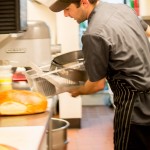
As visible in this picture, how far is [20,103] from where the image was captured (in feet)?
4.92

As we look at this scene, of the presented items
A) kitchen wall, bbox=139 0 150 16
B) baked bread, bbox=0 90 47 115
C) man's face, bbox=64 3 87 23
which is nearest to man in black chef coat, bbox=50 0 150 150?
man's face, bbox=64 3 87 23

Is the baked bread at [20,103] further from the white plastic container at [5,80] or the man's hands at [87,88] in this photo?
the man's hands at [87,88]

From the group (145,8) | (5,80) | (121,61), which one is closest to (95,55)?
(121,61)

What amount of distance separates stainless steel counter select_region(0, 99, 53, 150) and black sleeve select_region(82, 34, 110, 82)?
289 millimetres

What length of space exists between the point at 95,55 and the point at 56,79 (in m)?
0.24

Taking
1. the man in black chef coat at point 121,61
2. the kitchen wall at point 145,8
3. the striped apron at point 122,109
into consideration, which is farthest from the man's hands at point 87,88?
the kitchen wall at point 145,8

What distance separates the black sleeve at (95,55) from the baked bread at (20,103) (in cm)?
28

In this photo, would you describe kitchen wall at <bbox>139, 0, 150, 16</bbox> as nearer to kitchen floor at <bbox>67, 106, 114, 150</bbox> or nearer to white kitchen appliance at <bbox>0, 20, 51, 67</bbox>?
kitchen floor at <bbox>67, 106, 114, 150</bbox>

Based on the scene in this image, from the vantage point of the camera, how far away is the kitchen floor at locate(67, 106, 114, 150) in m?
3.41

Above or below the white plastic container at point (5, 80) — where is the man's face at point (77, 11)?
above

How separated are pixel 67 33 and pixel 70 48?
18cm

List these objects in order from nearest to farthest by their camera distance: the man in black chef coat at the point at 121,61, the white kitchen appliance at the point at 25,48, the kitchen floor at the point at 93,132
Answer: the man in black chef coat at the point at 121,61, the white kitchen appliance at the point at 25,48, the kitchen floor at the point at 93,132

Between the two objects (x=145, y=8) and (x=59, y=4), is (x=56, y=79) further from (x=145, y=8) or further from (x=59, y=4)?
(x=145, y=8)

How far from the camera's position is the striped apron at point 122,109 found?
1.70 metres
